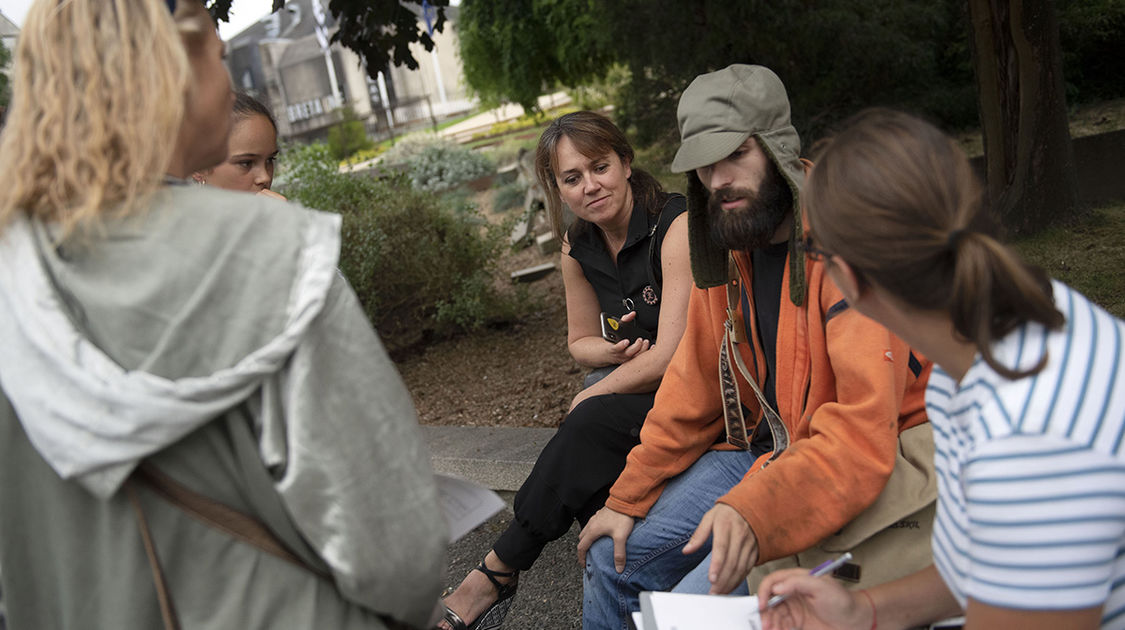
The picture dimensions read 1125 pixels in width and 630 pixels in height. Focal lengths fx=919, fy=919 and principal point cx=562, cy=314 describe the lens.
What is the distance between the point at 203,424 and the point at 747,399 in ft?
5.38

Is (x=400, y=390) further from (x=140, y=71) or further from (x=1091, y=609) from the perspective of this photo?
(x=1091, y=609)

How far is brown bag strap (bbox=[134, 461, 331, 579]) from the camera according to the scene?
126 centimetres

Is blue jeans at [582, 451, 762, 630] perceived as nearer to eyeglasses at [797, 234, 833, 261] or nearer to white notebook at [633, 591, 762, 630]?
white notebook at [633, 591, 762, 630]

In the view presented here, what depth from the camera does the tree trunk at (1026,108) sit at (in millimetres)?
5277

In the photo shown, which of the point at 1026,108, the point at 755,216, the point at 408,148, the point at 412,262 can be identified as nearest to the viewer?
the point at 755,216

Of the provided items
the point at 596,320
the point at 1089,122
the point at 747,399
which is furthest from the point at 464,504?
the point at 1089,122

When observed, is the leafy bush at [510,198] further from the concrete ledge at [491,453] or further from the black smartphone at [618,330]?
the black smartphone at [618,330]

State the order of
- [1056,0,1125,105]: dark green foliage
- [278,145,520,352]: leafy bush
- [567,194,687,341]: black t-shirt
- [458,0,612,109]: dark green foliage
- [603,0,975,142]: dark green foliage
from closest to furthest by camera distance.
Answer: [567,194,687,341]: black t-shirt → [278,145,520,352]: leafy bush → [603,0,975,142]: dark green foliage → [1056,0,1125,105]: dark green foliage → [458,0,612,109]: dark green foliage

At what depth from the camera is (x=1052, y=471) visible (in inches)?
47.2

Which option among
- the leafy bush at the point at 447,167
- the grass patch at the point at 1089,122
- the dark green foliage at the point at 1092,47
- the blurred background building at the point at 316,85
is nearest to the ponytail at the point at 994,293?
the grass patch at the point at 1089,122

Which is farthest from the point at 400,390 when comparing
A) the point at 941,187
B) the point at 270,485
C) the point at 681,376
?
the point at 681,376

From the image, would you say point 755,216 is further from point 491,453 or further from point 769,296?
point 491,453

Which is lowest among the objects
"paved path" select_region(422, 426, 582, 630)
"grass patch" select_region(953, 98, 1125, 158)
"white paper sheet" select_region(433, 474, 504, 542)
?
"paved path" select_region(422, 426, 582, 630)

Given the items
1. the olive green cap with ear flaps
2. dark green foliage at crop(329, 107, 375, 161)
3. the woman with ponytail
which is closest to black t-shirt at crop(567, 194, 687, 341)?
the olive green cap with ear flaps
